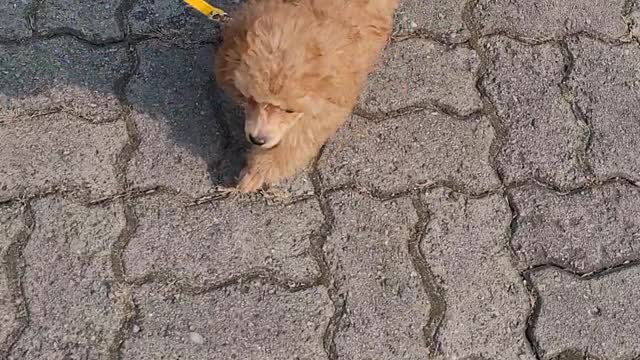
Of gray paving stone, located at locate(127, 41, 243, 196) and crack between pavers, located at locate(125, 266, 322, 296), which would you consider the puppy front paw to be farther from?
crack between pavers, located at locate(125, 266, 322, 296)

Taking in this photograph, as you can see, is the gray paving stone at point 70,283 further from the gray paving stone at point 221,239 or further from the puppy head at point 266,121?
the puppy head at point 266,121

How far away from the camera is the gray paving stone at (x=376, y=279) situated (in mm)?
2047

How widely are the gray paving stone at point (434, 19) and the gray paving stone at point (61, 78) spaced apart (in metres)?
0.85

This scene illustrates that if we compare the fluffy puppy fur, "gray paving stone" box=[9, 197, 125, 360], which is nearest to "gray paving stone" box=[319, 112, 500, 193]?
the fluffy puppy fur

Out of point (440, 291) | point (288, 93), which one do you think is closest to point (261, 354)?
point (440, 291)

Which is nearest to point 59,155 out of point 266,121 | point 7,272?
point 7,272

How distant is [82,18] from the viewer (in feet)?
7.78

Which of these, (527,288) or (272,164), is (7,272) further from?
(527,288)

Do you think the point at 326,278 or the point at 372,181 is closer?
the point at 326,278

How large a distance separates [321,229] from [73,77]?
32.4 inches

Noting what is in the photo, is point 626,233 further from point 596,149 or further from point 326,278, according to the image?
point 326,278

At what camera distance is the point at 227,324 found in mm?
2021

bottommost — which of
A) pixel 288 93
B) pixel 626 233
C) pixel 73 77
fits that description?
pixel 626 233

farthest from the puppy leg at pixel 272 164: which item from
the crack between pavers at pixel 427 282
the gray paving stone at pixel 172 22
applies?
the gray paving stone at pixel 172 22
